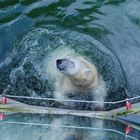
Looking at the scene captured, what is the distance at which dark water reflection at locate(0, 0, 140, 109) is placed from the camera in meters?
8.34

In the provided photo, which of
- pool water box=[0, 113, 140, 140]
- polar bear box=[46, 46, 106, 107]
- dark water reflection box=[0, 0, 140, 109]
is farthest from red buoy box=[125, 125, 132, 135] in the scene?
dark water reflection box=[0, 0, 140, 109]

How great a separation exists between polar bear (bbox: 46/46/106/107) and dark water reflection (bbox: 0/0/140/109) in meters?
0.27

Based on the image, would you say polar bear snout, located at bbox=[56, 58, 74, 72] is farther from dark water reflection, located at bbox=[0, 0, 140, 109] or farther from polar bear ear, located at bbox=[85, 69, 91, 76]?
dark water reflection, located at bbox=[0, 0, 140, 109]

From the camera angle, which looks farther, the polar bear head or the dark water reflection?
the dark water reflection

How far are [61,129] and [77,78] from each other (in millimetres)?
1643

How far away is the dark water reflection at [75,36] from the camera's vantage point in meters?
8.34

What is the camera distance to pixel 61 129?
228 inches

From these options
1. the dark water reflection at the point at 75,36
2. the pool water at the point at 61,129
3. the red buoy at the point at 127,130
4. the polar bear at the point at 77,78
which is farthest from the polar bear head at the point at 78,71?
the red buoy at the point at 127,130

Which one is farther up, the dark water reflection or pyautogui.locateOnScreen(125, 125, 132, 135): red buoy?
the dark water reflection

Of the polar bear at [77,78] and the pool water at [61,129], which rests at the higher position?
the polar bear at [77,78]

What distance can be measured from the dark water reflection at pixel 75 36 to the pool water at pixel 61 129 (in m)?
2.01

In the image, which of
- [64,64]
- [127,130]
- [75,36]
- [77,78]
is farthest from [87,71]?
[127,130]

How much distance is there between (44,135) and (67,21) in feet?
13.3

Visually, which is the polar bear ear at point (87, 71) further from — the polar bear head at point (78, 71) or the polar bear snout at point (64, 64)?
the polar bear snout at point (64, 64)
